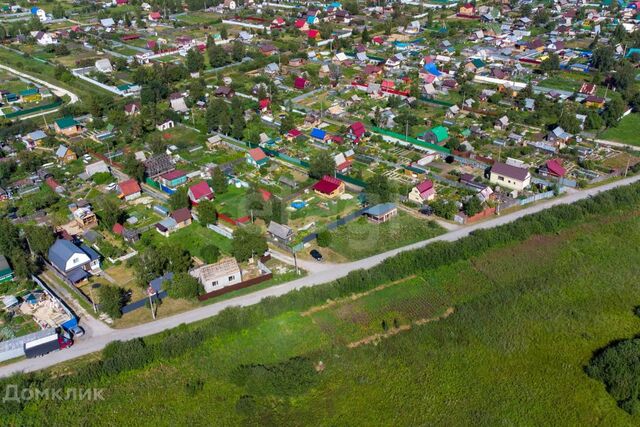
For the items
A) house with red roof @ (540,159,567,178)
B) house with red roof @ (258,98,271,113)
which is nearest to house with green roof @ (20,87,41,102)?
house with red roof @ (258,98,271,113)

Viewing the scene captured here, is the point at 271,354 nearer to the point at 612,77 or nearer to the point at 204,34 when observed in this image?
the point at 612,77

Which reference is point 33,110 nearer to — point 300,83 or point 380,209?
point 300,83

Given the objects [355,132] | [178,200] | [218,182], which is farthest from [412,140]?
[178,200]

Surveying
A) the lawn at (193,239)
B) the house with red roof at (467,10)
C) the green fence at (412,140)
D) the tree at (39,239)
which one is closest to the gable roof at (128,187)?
the lawn at (193,239)

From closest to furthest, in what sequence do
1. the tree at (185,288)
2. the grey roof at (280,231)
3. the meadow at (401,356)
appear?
the meadow at (401,356)
the tree at (185,288)
the grey roof at (280,231)

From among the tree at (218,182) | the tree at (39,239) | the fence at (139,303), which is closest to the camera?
the fence at (139,303)

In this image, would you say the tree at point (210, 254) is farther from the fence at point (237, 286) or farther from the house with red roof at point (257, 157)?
the house with red roof at point (257, 157)

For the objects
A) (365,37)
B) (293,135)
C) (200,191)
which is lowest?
(293,135)
